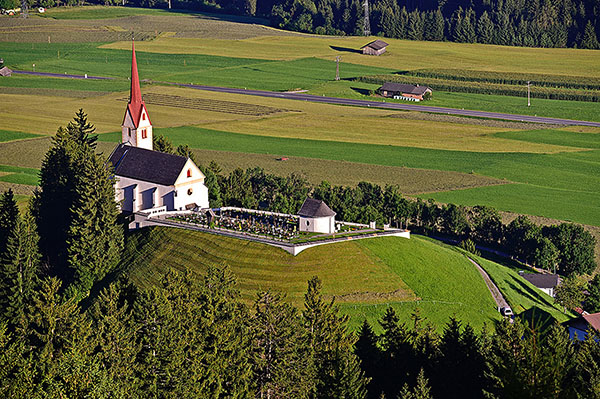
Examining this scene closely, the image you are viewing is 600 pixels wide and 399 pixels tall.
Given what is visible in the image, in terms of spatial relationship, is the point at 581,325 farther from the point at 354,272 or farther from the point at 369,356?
the point at 369,356

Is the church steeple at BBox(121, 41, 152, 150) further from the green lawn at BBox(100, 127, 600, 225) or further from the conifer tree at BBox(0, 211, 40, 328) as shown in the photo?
the green lawn at BBox(100, 127, 600, 225)

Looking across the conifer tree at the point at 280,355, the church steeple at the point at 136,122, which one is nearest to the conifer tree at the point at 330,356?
the conifer tree at the point at 280,355

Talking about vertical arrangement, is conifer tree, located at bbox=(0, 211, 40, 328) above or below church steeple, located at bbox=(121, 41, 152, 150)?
below

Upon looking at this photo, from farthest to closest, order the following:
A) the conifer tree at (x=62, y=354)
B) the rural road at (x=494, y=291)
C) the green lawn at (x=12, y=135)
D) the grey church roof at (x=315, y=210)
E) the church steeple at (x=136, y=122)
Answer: the green lawn at (x=12, y=135) → the church steeple at (x=136, y=122) → the grey church roof at (x=315, y=210) → the rural road at (x=494, y=291) → the conifer tree at (x=62, y=354)

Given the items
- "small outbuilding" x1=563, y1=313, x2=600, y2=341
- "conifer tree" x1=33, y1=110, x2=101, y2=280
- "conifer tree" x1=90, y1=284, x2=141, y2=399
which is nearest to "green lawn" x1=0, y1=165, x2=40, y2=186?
"conifer tree" x1=33, y1=110, x2=101, y2=280

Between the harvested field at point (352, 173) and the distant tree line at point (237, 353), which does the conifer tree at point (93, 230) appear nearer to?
the distant tree line at point (237, 353)

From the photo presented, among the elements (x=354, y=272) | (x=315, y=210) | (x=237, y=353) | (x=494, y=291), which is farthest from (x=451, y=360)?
(x=315, y=210)
